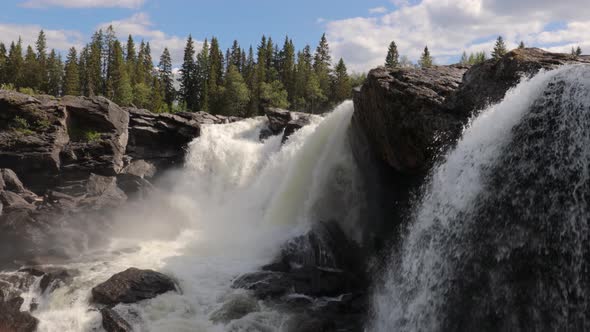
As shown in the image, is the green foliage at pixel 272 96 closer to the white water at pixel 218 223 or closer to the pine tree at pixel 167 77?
the pine tree at pixel 167 77

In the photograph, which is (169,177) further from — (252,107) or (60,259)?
(252,107)

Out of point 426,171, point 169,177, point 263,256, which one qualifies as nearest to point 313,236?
point 263,256

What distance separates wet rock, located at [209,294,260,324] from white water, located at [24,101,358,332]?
9.3 inches

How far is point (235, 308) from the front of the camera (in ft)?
46.4

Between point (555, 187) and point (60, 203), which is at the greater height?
point (555, 187)

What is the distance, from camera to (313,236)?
17875 mm

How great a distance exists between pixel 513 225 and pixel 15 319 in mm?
14151

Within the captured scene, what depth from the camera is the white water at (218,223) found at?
13856 millimetres

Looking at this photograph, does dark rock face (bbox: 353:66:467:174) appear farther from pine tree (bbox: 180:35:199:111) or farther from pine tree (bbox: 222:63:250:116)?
pine tree (bbox: 180:35:199:111)

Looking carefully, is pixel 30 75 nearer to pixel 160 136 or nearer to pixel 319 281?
pixel 160 136

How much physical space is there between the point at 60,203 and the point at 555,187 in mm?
21989

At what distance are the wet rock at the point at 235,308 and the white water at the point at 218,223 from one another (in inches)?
9.3

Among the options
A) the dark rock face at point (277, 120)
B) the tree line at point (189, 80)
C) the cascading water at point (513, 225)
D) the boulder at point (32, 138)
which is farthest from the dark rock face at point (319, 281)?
the tree line at point (189, 80)

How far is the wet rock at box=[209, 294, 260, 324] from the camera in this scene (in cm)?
1367
